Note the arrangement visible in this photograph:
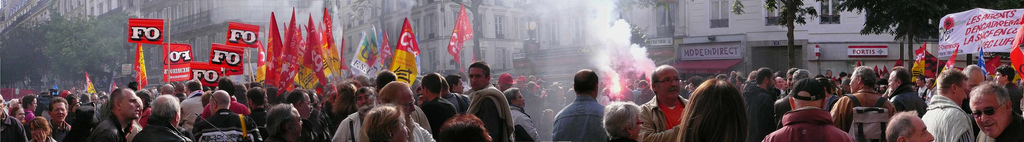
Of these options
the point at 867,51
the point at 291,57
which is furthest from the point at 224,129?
the point at 867,51

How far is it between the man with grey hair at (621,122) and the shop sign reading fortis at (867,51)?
1057 inches

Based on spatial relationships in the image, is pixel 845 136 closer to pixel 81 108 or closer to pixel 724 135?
pixel 724 135

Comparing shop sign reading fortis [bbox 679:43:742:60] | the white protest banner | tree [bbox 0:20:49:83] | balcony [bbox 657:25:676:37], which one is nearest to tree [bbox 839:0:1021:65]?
shop sign reading fortis [bbox 679:43:742:60]

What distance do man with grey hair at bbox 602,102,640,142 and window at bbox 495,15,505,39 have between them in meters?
32.0

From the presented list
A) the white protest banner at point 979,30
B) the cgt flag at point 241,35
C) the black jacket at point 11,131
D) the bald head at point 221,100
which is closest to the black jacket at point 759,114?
the bald head at point 221,100

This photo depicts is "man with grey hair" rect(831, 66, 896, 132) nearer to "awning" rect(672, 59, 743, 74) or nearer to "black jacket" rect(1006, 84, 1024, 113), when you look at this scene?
"black jacket" rect(1006, 84, 1024, 113)

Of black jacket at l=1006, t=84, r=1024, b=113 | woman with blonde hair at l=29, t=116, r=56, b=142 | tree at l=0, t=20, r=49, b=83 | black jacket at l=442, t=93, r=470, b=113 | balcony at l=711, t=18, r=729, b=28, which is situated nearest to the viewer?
black jacket at l=442, t=93, r=470, b=113

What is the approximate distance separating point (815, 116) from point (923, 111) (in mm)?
2369

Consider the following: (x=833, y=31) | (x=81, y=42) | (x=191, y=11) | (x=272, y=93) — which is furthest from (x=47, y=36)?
(x=272, y=93)

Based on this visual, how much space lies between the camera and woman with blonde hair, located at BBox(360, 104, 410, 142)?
16.6 ft

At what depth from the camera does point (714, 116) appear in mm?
4887

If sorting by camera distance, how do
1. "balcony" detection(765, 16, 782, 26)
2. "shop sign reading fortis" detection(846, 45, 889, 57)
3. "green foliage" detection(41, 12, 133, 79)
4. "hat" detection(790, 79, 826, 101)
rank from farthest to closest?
"green foliage" detection(41, 12, 133, 79)
"balcony" detection(765, 16, 782, 26)
"shop sign reading fortis" detection(846, 45, 889, 57)
"hat" detection(790, 79, 826, 101)

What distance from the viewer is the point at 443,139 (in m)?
4.43

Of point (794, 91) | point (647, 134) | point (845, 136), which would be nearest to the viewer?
point (845, 136)
